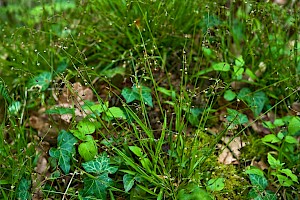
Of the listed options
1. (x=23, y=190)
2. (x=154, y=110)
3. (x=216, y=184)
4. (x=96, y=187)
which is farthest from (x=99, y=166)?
(x=154, y=110)

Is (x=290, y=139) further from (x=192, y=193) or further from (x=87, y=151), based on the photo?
(x=87, y=151)

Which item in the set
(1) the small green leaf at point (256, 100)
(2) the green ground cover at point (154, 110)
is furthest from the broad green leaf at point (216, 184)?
(1) the small green leaf at point (256, 100)

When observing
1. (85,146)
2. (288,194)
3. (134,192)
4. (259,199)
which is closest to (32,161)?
(85,146)

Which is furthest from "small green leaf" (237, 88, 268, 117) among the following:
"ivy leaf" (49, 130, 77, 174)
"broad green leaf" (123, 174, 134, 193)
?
"ivy leaf" (49, 130, 77, 174)

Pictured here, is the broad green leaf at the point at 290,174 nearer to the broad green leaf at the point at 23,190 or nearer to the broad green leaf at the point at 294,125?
the broad green leaf at the point at 294,125

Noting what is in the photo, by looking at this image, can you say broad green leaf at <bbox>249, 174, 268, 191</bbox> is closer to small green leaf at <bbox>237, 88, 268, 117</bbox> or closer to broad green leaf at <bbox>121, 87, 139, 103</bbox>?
small green leaf at <bbox>237, 88, 268, 117</bbox>
